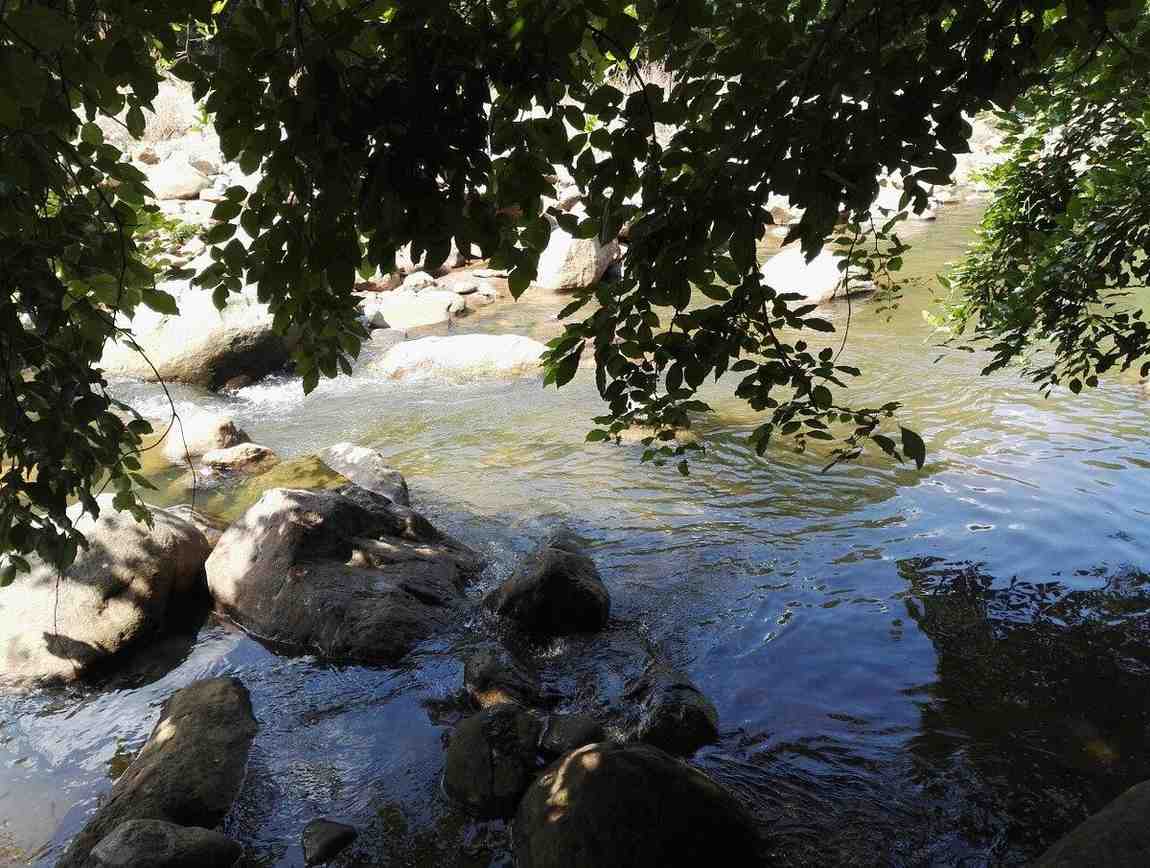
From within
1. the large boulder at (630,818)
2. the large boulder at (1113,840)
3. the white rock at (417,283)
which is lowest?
the large boulder at (630,818)

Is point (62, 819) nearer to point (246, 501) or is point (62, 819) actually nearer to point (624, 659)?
point (624, 659)

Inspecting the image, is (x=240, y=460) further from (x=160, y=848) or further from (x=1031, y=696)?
(x=1031, y=696)

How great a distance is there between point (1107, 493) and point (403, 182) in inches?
268

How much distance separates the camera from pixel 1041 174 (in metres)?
5.05

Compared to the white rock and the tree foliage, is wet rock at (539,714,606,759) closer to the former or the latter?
the tree foliage

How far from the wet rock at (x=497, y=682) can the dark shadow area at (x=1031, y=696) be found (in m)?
1.97

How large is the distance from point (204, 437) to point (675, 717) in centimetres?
663

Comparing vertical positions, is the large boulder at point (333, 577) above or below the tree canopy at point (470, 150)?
below

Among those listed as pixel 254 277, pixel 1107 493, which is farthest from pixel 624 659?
pixel 1107 493

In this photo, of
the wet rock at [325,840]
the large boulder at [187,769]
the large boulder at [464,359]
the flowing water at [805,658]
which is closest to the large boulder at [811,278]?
the large boulder at [464,359]

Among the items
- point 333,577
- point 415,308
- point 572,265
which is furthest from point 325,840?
point 572,265

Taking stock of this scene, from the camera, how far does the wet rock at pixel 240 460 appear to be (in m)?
8.63

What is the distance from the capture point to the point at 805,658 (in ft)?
16.8

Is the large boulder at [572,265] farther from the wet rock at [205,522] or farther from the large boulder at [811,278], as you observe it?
the wet rock at [205,522]
